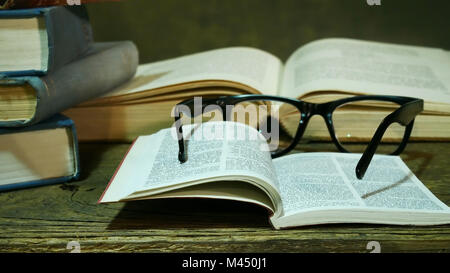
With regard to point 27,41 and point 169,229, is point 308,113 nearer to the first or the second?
point 169,229

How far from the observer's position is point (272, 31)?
1.43 metres

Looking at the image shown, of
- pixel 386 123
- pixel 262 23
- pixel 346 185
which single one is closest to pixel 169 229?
pixel 346 185

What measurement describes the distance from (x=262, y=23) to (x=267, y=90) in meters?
0.65

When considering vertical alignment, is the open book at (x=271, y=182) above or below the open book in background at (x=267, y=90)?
below

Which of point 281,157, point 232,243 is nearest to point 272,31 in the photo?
point 281,157

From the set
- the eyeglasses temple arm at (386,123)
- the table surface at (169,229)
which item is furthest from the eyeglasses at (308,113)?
the table surface at (169,229)

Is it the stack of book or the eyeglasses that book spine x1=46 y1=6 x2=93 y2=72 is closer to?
the stack of book

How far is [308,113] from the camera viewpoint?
772 mm

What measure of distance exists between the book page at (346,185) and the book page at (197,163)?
0.14ft

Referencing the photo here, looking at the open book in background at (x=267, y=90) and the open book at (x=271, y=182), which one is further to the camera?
the open book in background at (x=267, y=90)

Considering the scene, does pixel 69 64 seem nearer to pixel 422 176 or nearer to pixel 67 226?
pixel 67 226

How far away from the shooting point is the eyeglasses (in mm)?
748

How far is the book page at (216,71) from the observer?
813mm

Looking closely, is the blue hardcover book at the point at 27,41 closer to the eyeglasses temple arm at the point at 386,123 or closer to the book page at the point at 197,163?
the book page at the point at 197,163
